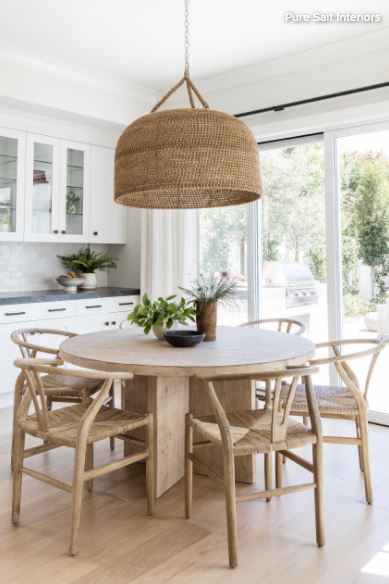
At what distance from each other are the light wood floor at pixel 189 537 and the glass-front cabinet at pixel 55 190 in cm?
237

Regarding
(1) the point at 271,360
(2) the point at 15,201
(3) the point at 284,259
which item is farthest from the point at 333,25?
(2) the point at 15,201

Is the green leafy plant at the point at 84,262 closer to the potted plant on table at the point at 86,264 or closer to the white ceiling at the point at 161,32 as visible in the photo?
the potted plant on table at the point at 86,264

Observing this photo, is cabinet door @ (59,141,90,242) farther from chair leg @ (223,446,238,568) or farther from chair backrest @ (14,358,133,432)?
chair leg @ (223,446,238,568)

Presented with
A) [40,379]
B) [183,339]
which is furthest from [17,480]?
[183,339]

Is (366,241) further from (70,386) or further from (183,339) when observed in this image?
(70,386)

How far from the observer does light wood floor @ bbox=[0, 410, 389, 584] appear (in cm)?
191

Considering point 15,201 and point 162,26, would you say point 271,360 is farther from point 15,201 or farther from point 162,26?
point 15,201

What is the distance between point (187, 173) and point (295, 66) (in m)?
2.42

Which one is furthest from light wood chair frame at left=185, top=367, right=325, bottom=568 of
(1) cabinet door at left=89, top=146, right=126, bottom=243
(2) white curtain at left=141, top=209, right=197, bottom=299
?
(1) cabinet door at left=89, top=146, right=126, bottom=243

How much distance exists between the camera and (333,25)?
11.3ft

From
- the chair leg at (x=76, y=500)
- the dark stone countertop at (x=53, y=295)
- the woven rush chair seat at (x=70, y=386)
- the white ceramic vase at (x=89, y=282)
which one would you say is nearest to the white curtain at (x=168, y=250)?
the dark stone countertop at (x=53, y=295)

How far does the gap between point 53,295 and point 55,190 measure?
0.98m

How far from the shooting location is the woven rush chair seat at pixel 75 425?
2121 mm

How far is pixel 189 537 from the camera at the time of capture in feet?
7.12
